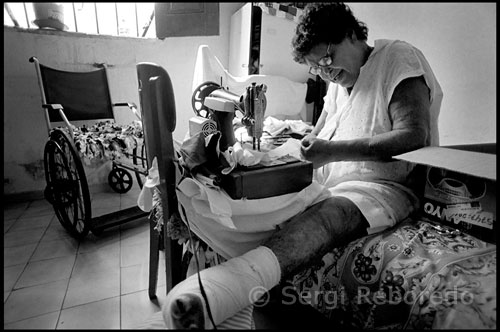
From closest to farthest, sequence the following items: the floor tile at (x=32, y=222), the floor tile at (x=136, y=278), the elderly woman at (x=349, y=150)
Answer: the elderly woman at (x=349, y=150), the floor tile at (x=136, y=278), the floor tile at (x=32, y=222)

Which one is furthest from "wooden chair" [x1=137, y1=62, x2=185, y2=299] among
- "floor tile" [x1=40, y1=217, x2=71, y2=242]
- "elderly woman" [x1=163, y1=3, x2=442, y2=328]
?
"floor tile" [x1=40, y1=217, x2=71, y2=242]

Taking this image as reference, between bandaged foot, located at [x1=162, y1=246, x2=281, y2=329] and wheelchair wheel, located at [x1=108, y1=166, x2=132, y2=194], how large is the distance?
2084 millimetres

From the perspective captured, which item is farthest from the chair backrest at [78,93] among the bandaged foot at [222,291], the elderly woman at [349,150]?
the bandaged foot at [222,291]

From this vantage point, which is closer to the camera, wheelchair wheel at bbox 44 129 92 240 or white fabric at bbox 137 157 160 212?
white fabric at bbox 137 157 160 212

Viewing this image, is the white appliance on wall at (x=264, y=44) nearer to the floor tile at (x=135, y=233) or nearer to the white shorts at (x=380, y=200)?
the floor tile at (x=135, y=233)

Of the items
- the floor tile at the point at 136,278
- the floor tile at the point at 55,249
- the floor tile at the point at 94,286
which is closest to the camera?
the floor tile at the point at 94,286

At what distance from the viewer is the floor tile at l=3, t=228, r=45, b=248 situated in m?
1.71

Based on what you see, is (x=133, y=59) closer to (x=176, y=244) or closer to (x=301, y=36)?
(x=301, y=36)

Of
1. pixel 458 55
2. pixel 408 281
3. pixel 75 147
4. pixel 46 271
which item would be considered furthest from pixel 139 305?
pixel 458 55

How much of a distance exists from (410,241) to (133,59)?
8.11 ft

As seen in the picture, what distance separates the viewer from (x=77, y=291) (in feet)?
4.25

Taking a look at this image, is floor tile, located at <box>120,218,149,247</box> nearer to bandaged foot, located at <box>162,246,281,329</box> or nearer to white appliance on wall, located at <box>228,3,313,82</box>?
bandaged foot, located at <box>162,246,281,329</box>

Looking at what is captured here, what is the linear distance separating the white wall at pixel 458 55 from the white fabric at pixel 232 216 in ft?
3.00

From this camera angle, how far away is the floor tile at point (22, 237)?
1.71 metres
